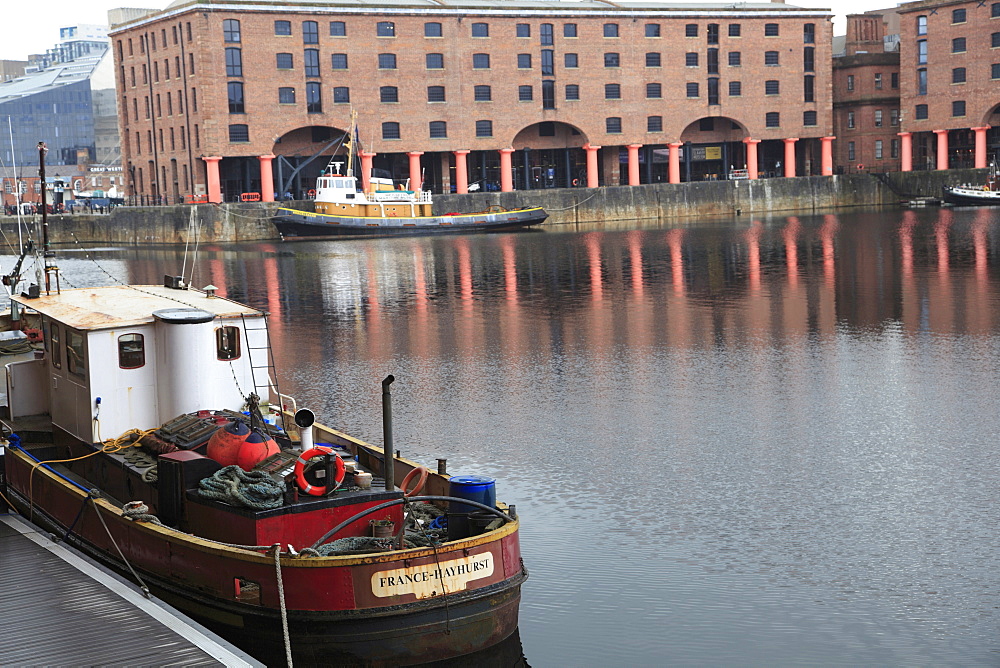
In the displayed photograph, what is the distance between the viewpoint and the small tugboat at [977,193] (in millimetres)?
90000

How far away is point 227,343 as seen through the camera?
1619 centimetres

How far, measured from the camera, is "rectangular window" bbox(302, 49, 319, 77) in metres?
82.4

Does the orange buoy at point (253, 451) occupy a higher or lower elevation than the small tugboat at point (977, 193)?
lower

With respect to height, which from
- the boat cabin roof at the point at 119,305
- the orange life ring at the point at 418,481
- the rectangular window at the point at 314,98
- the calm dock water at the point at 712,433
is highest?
the rectangular window at the point at 314,98

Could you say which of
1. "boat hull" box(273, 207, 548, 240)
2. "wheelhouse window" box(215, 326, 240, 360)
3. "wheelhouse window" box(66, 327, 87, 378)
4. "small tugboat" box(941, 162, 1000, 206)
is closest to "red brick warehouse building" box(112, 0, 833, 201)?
"boat hull" box(273, 207, 548, 240)

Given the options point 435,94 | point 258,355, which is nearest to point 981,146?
point 435,94

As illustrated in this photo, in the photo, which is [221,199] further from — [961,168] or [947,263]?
[961,168]

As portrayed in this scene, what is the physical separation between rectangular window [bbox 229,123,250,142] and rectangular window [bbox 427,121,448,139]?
41.0ft

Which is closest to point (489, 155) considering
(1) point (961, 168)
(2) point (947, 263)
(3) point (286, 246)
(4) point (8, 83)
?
(3) point (286, 246)

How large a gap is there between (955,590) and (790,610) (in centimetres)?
186

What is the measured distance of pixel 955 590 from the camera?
43.8 feet

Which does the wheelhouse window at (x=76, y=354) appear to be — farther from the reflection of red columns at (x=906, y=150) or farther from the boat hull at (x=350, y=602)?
the reflection of red columns at (x=906, y=150)

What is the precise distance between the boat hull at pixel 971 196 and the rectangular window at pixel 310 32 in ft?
155

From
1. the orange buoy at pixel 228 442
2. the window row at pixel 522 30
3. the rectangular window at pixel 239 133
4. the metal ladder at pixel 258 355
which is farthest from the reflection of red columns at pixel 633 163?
the orange buoy at pixel 228 442
